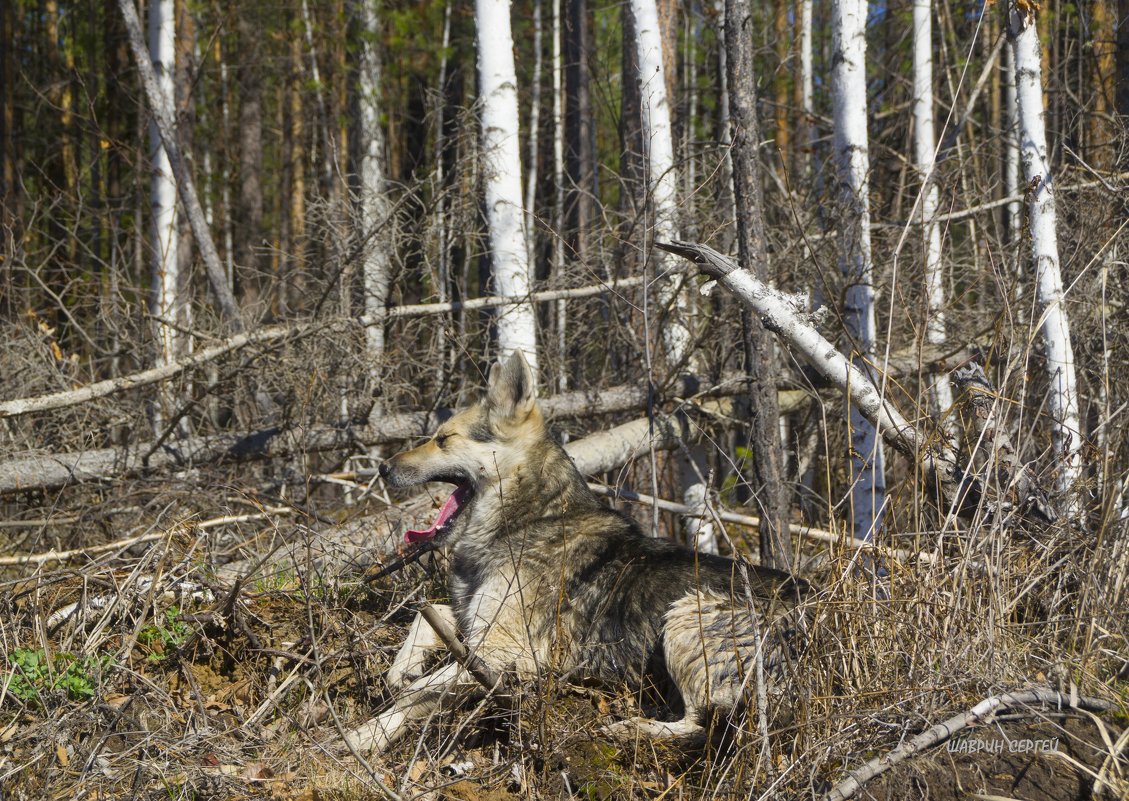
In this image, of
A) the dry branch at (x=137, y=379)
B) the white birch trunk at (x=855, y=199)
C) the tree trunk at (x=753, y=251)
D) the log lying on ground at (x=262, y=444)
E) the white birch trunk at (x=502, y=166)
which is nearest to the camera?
the tree trunk at (x=753, y=251)

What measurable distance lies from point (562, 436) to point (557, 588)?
4.11m

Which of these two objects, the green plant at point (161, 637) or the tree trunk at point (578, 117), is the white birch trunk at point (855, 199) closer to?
the green plant at point (161, 637)

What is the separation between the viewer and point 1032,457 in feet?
17.5

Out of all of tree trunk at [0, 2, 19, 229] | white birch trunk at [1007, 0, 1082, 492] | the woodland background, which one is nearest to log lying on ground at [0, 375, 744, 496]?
the woodland background

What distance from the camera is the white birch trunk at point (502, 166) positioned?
301 inches

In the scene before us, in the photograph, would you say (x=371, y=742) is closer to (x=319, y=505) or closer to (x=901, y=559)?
(x=901, y=559)

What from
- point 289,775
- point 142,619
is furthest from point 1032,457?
point 142,619

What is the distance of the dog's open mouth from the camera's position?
5340mm

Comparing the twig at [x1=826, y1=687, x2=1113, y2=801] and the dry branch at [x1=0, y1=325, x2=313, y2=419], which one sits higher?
the dry branch at [x1=0, y1=325, x2=313, y2=419]

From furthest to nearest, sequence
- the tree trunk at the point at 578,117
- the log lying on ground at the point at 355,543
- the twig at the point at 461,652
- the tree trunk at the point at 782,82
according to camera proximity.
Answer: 1. the tree trunk at the point at 782,82
2. the tree trunk at the point at 578,117
3. the log lying on ground at the point at 355,543
4. the twig at the point at 461,652

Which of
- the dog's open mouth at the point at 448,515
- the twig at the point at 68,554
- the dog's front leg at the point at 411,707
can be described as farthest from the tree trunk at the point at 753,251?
the twig at the point at 68,554

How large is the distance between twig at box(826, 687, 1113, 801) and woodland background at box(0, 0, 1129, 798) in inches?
3.4

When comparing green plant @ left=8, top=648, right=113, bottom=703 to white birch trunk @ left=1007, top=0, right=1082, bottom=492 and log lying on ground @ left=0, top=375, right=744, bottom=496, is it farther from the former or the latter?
white birch trunk @ left=1007, top=0, right=1082, bottom=492

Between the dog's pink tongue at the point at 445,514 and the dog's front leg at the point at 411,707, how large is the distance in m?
1.11
